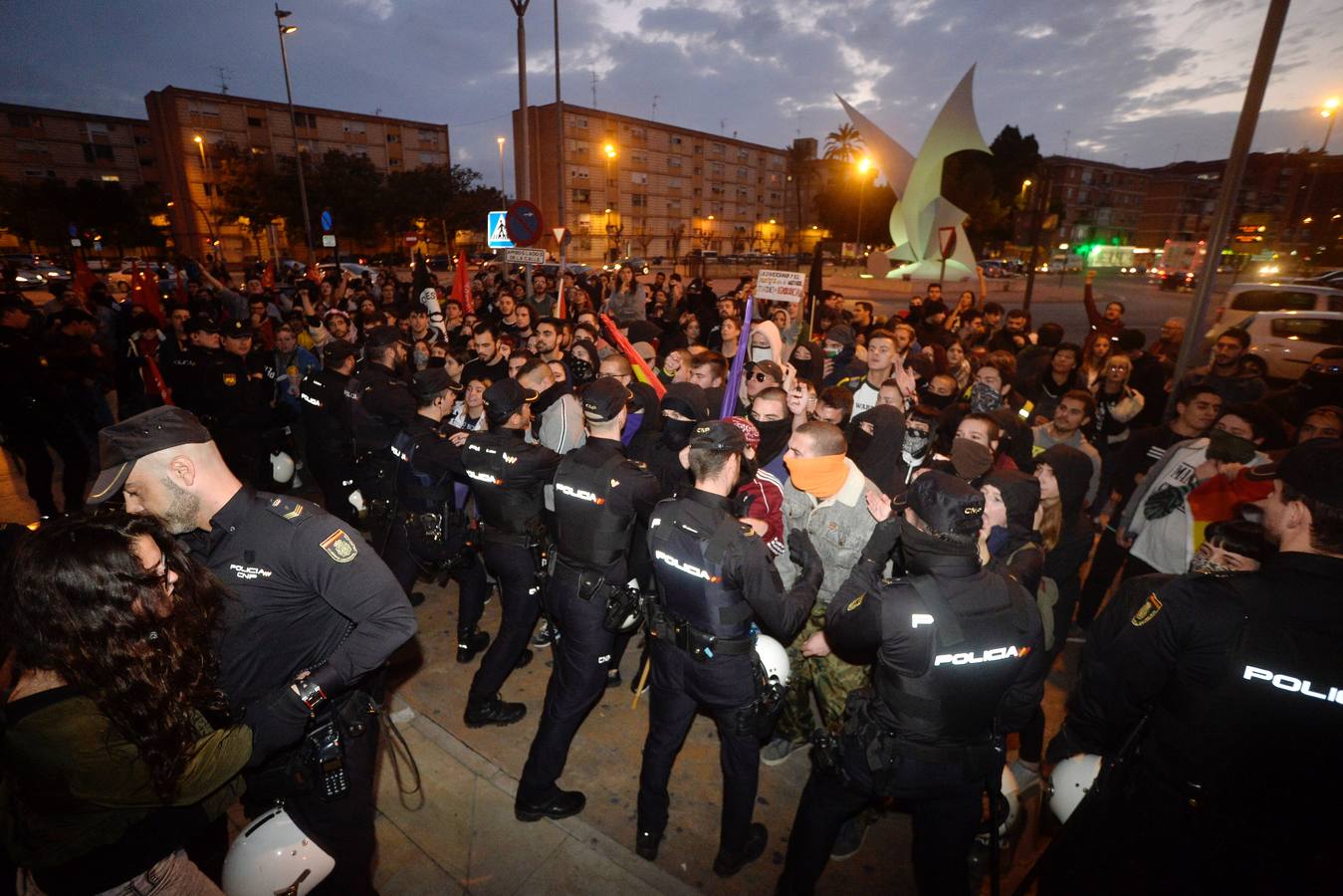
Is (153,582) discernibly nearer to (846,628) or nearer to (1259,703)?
(846,628)

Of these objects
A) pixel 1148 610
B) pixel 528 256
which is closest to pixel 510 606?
pixel 1148 610

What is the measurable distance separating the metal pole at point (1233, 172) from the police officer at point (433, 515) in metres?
7.11

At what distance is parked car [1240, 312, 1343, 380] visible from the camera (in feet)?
40.9

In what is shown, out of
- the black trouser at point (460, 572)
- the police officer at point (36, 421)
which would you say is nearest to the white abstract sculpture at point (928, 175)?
the black trouser at point (460, 572)

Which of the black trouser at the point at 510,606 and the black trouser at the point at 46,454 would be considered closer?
the black trouser at the point at 510,606

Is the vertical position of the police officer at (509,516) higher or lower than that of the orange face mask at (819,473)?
lower

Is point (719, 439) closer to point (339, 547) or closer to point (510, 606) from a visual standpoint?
point (339, 547)

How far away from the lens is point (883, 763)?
2539mm

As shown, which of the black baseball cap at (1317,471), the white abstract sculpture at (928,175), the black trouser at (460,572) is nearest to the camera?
the black baseball cap at (1317,471)

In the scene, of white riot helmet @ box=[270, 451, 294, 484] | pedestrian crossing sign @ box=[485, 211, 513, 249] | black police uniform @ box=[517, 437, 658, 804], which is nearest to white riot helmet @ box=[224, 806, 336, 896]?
black police uniform @ box=[517, 437, 658, 804]

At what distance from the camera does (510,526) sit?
4.17 m

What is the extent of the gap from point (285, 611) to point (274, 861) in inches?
38.5

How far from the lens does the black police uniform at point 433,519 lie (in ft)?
15.4

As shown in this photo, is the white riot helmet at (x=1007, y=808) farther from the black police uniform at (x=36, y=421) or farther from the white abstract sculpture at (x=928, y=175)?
the white abstract sculpture at (x=928, y=175)
